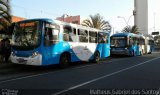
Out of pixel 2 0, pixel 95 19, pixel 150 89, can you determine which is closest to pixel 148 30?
pixel 95 19

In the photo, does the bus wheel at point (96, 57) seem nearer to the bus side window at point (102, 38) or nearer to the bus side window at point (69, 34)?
the bus side window at point (102, 38)

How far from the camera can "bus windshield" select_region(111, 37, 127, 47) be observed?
3027 cm

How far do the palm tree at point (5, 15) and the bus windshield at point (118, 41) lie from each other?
13816mm

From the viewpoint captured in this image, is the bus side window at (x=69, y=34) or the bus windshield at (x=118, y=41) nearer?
the bus side window at (x=69, y=34)

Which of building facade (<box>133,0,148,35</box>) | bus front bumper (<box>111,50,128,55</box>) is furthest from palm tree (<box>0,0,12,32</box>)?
building facade (<box>133,0,148,35</box>)

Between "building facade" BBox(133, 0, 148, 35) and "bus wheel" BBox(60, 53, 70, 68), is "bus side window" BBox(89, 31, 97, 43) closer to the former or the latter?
"bus wheel" BBox(60, 53, 70, 68)

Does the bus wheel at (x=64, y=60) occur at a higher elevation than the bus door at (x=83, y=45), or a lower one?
lower

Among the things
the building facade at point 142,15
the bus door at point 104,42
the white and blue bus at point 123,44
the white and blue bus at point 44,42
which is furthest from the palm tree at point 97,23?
the building facade at point 142,15

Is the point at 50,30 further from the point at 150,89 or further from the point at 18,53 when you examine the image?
the point at 150,89

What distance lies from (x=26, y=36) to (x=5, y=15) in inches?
272

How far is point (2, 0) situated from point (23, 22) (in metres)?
6.30

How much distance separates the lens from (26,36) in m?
14.5

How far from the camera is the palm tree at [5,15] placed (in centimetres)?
2034

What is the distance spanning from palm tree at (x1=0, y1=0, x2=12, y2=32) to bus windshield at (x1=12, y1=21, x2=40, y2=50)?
5723mm
